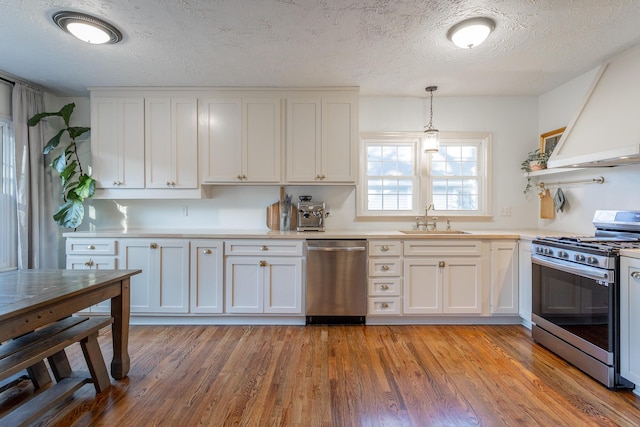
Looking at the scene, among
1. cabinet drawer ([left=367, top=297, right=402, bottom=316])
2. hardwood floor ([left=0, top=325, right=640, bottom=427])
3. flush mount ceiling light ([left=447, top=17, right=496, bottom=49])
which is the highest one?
flush mount ceiling light ([left=447, top=17, right=496, bottom=49])

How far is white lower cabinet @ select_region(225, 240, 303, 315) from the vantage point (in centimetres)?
305

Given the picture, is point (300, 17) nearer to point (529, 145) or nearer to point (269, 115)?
point (269, 115)

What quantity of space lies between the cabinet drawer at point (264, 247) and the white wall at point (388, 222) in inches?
24.3

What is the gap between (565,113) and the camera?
127 inches

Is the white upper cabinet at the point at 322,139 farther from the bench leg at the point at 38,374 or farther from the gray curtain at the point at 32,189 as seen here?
the gray curtain at the point at 32,189

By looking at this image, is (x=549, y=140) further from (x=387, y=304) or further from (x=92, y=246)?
(x=92, y=246)

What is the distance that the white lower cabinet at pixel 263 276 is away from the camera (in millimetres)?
3051

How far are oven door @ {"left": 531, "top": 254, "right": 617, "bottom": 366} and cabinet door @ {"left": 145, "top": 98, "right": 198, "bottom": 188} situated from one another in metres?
3.37

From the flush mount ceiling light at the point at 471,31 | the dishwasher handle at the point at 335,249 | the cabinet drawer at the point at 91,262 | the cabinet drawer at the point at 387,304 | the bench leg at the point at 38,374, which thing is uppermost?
the flush mount ceiling light at the point at 471,31

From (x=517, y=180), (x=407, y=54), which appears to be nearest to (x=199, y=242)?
(x=407, y=54)

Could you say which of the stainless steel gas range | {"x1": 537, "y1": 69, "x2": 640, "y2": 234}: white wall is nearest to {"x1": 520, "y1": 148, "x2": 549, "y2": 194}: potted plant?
{"x1": 537, "y1": 69, "x2": 640, "y2": 234}: white wall

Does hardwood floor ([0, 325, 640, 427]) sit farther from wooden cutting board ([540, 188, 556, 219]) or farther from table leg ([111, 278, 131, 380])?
wooden cutting board ([540, 188, 556, 219])

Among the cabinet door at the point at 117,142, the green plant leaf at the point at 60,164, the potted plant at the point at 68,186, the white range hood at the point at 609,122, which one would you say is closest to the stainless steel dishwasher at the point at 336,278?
the white range hood at the point at 609,122

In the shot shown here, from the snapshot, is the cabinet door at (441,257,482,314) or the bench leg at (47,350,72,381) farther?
the cabinet door at (441,257,482,314)
